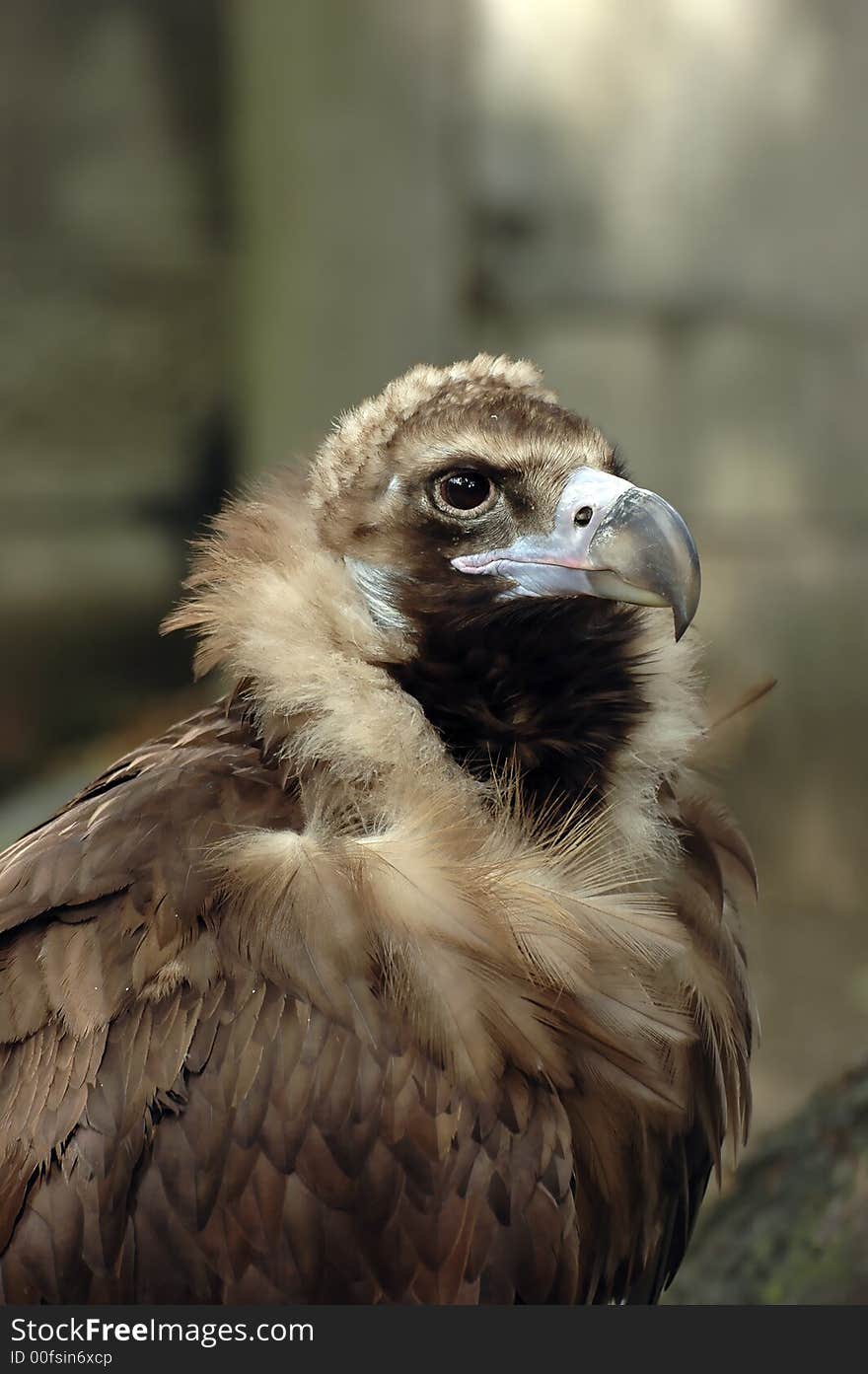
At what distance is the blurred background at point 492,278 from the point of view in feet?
15.1

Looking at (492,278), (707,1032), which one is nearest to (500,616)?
(707,1032)

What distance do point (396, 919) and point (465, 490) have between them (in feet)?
1.73

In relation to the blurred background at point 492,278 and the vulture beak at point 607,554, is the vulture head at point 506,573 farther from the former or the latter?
the blurred background at point 492,278

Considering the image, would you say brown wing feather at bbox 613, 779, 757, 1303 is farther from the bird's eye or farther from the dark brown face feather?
the bird's eye

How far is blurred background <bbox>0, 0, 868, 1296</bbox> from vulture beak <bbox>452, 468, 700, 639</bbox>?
290cm

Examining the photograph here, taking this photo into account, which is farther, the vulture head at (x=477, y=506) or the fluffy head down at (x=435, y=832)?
the vulture head at (x=477, y=506)

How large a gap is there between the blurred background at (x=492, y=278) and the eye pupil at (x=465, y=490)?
114 inches

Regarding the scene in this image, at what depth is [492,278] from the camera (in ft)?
15.5

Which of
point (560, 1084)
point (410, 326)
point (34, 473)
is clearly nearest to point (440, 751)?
point (560, 1084)

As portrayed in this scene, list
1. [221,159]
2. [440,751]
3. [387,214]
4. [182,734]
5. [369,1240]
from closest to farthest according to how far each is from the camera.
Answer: [369,1240]
[440,751]
[182,734]
[387,214]
[221,159]

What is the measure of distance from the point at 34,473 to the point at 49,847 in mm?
3879

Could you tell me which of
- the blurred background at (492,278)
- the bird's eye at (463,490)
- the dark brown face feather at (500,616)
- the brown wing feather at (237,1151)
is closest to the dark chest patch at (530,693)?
the dark brown face feather at (500,616)

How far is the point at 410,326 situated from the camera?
4.69 meters

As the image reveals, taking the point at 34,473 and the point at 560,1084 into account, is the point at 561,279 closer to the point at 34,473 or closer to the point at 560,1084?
the point at 34,473
